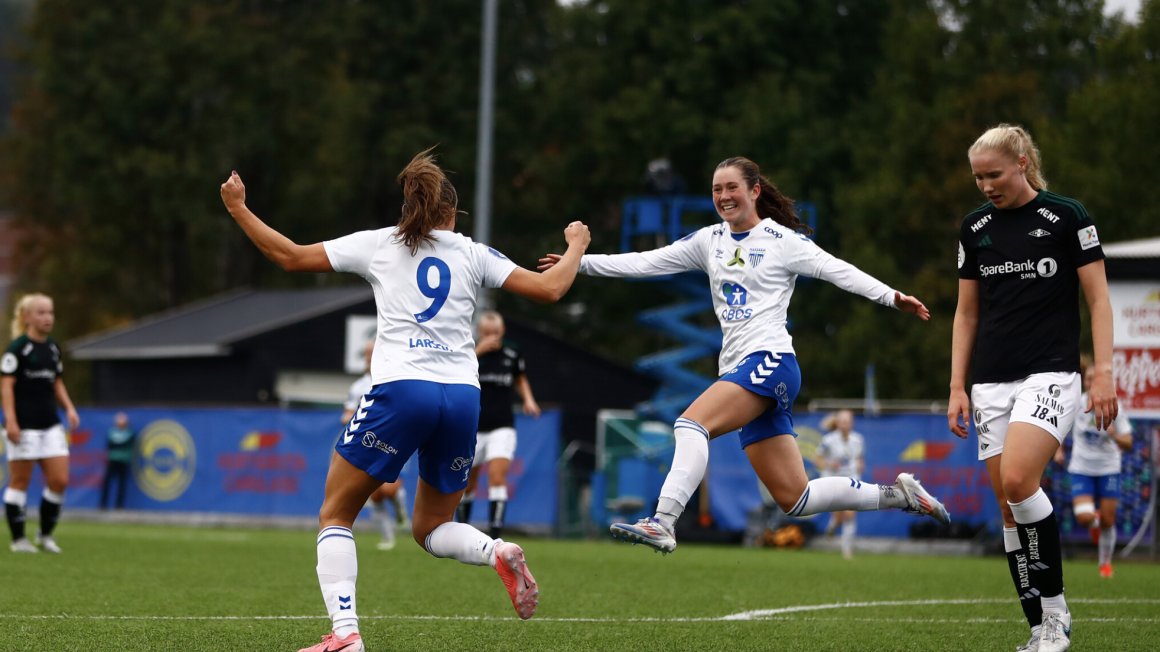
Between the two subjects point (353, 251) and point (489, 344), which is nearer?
point (353, 251)

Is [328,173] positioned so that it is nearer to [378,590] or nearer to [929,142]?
[929,142]

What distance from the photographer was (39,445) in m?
14.7

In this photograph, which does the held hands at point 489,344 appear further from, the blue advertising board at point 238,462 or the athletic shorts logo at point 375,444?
the athletic shorts logo at point 375,444

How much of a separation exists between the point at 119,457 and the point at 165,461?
0.77 meters

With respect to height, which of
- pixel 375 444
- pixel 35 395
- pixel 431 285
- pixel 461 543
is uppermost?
pixel 431 285

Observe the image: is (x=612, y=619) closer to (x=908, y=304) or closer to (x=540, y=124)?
(x=908, y=304)

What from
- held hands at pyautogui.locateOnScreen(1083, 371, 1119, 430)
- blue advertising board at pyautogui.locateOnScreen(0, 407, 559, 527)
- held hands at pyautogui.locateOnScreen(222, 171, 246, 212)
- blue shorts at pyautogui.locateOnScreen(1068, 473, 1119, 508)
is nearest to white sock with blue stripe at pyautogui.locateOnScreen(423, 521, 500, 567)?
held hands at pyautogui.locateOnScreen(222, 171, 246, 212)

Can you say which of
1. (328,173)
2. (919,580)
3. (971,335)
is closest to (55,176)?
(328,173)

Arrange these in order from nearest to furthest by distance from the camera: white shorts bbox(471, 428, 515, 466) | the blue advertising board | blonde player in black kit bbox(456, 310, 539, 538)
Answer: blonde player in black kit bbox(456, 310, 539, 538) → white shorts bbox(471, 428, 515, 466) → the blue advertising board

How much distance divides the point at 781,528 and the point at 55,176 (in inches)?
1218

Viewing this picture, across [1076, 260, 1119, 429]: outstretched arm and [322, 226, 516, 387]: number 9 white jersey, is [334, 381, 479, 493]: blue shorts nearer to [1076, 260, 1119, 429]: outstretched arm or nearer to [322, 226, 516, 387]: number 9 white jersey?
[322, 226, 516, 387]: number 9 white jersey

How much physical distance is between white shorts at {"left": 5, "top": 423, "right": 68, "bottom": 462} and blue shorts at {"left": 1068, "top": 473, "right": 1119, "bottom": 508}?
31.8ft

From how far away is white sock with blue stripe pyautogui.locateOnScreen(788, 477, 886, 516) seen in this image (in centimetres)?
845

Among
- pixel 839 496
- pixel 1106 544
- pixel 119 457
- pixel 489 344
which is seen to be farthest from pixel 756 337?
pixel 119 457
